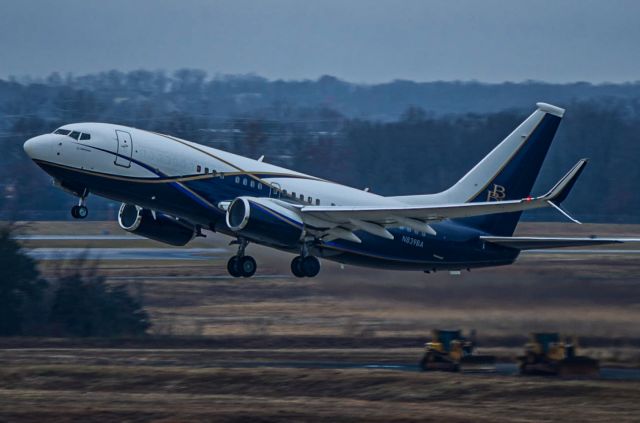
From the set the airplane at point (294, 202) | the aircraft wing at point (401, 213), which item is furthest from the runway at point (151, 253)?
the aircraft wing at point (401, 213)

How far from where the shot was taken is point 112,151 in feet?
122

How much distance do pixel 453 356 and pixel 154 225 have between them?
1275cm

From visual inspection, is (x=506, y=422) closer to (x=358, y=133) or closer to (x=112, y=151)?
(x=112, y=151)

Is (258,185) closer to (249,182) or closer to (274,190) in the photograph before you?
(249,182)

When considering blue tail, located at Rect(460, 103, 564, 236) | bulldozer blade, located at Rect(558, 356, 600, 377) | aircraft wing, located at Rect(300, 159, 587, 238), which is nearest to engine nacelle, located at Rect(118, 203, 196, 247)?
aircraft wing, located at Rect(300, 159, 587, 238)

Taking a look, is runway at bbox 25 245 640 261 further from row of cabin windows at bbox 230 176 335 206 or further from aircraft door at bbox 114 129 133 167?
aircraft door at bbox 114 129 133 167

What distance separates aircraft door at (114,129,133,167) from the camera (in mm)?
37125

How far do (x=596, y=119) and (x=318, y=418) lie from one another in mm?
102032

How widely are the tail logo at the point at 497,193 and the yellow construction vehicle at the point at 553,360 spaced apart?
32.9 ft

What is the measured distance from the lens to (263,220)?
37.3 meters

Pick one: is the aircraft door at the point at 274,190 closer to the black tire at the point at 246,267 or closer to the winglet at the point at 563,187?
the black tire at the point at 246,267

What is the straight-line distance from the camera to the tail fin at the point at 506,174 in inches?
1706

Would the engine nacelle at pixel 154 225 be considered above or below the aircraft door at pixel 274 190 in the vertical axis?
below

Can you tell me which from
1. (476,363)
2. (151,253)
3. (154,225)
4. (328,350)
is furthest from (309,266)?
(151,253)
